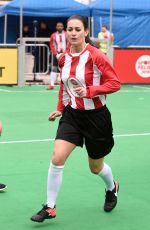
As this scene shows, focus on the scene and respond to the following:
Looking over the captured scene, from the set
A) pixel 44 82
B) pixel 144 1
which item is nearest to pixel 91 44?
pixel 44 82

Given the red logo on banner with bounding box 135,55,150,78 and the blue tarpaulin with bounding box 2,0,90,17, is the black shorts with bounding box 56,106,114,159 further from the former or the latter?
the blue tarpaulin with bounding box 2,0,90,17

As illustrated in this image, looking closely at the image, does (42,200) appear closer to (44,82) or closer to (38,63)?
(44,82)

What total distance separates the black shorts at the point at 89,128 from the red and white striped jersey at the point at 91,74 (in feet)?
0.23

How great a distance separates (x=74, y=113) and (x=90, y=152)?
397mm

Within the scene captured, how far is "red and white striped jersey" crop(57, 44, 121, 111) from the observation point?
5438 millimetres

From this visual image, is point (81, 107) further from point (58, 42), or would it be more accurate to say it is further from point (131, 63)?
point (131, 63)

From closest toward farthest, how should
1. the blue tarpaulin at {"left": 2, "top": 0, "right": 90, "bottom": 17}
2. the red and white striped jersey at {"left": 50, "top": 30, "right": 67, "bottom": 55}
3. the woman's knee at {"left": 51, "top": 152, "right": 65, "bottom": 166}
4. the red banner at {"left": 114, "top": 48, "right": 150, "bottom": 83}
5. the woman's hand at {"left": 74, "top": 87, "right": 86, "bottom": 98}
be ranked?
the woman's hand at {"left": 74, "top": 87, "right": 86, "bottom": 98}
the woman's knee at {"left": 51, "top": 152, "right": 65, "bottom": 166}
the red and white striped jersey at {"left": 50, "top": 30, "right": 67, "bottom": 55}
the red banner at {"left": 114, "top": 48, "right": 150, "bottom": 83}
the blue tarpaulin at {"left": 2, "top": 0, "right": 90, "bottom": 17}

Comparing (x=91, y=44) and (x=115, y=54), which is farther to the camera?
(x=115, y=54)

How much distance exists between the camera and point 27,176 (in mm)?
7344

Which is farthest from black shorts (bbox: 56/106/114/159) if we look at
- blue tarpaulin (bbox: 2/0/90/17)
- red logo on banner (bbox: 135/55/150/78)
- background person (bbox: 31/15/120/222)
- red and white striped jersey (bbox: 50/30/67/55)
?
blue tarpaulin (bbox: 2/0/90/17)

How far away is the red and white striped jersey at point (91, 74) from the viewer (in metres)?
5.44

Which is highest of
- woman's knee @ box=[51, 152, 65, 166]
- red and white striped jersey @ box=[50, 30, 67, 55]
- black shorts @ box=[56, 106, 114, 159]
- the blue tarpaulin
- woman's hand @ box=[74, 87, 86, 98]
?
the blue tarpaulin

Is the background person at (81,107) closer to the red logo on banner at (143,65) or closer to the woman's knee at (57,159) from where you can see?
the woman's knee at (57,159)

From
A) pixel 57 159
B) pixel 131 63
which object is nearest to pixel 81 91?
pixel 57 159
